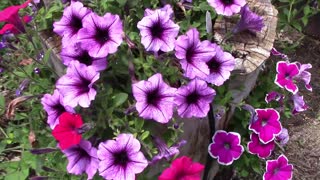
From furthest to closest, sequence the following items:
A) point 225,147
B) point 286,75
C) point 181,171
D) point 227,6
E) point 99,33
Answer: point 286,75 < point 225,147 < point 227,6 < point 99,33 < point 181,171

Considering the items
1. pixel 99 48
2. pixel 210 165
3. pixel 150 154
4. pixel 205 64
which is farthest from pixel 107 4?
pixel 210 165

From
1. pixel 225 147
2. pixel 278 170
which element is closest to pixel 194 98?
pixel 225 147

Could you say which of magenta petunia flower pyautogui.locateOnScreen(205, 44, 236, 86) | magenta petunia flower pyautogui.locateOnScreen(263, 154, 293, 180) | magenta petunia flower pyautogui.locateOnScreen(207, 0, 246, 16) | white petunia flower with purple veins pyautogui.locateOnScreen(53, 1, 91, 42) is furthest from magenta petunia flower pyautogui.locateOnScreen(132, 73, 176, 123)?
magenta petunia flower pyautogui.locateOnScreen(263, 154, 293, 180)

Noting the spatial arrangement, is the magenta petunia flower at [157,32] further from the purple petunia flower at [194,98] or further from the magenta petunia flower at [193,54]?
the purple petunia flower at [194,98]

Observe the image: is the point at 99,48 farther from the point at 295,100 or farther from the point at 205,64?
the point at 295,100

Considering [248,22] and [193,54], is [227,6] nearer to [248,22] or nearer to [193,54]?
[248,22]

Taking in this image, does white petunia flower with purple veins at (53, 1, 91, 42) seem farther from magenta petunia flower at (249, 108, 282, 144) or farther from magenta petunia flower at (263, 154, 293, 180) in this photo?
magenta petunia flower at (263, 154, 293, 180)
